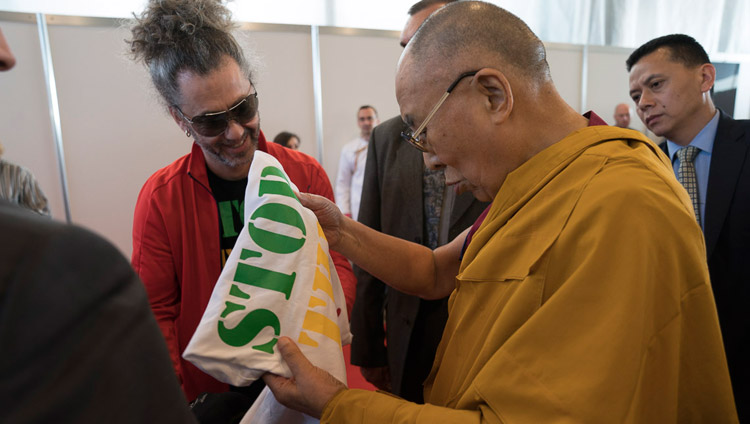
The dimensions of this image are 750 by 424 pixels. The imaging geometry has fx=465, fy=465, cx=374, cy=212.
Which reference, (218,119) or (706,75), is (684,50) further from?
(218,119)

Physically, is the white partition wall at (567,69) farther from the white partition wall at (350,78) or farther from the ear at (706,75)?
the ear at (706,75)

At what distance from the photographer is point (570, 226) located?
0.79 meters

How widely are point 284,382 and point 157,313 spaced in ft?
1.98

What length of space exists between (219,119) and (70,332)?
3.45 feet

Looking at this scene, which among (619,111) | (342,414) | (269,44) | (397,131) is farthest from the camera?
(619,111)

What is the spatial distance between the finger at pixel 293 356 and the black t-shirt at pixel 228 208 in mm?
528

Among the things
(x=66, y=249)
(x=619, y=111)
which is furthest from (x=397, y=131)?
(x=619, y=111)

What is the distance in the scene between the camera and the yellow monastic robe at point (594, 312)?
0.71 m

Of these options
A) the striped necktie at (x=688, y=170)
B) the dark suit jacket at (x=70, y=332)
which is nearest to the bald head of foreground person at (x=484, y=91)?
the dark suit jacket at (x=70, y=332)

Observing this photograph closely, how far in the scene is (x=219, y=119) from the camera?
133 cm

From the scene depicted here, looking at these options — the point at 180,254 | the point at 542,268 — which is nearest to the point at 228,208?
the point at 180,254

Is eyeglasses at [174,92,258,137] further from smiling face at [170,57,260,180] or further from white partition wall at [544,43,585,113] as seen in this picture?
white partition wall at [544,43,585,113]

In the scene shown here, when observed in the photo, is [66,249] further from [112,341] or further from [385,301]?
[385,301]

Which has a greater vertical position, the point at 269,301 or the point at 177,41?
the point at 177,41
